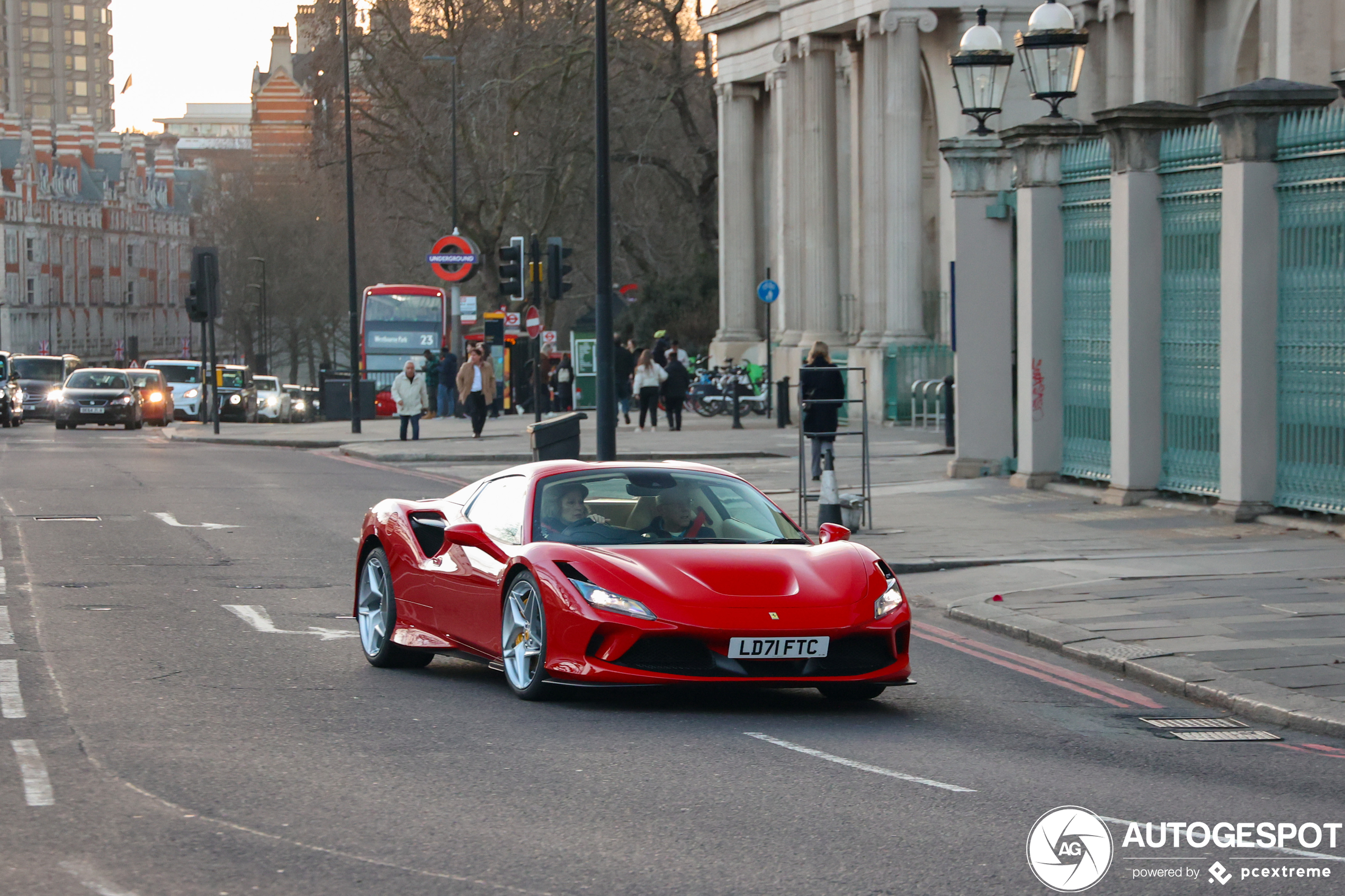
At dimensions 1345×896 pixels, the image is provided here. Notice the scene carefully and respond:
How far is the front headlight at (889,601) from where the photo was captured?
8602mm

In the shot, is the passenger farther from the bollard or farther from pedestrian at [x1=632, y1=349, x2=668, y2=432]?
pedestrian at [x1=632, y1=349, x2=668, y2=432]

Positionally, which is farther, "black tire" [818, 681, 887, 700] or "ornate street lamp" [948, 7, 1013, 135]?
"ornate street lamp" [948, 7, 1013, 135]

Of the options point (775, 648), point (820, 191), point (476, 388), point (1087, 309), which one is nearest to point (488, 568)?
point (775, 648)

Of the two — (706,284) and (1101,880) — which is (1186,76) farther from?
(706,284)

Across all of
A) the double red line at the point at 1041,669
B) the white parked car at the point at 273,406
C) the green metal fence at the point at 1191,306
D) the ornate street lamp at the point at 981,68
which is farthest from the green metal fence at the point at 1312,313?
the white parked car at the point at 273,406

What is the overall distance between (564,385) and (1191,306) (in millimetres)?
33561

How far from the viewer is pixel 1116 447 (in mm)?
18609

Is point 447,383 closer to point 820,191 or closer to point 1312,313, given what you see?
point 820,191

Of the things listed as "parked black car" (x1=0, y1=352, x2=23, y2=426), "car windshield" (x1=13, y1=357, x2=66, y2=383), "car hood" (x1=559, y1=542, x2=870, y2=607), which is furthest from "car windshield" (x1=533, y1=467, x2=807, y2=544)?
"car windshield" (x1=13, y1=357, x2=66, y2=383)

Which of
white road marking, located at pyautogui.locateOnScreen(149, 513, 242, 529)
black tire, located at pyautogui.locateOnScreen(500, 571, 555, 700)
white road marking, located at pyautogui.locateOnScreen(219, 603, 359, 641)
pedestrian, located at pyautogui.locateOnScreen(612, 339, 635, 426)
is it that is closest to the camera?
black tire, located at pyautogui.locateOnScreen(500, 571, 555, 700)

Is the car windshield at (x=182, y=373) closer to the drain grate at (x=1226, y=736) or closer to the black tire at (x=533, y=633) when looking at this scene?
the black tire at (x=533, y=633)

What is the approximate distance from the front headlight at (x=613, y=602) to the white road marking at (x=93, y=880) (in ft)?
10.2

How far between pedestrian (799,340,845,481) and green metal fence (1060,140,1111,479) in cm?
257

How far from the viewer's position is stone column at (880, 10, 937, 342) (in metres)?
→ 38.4
